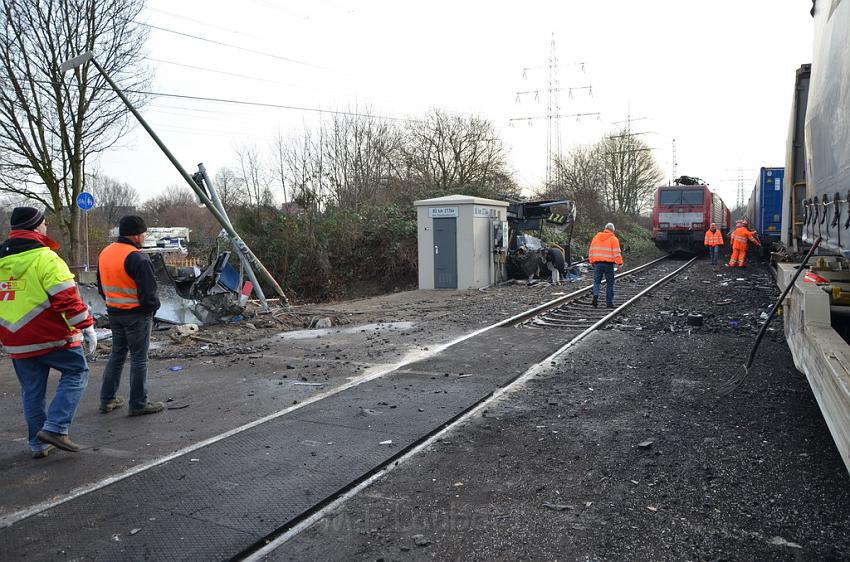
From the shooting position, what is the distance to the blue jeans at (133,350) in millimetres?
5816

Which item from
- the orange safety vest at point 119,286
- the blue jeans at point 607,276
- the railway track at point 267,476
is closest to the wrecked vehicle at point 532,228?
the blue jeans at point 607,276

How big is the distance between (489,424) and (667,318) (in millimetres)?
7107

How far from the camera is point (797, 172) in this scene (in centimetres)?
742

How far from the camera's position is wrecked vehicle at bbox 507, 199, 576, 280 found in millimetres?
18797

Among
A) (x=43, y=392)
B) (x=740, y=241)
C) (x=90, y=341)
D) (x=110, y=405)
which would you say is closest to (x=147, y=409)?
(x=110, y=405)

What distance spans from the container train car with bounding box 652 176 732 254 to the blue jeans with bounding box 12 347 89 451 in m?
29.0

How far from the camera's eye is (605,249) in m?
12.9

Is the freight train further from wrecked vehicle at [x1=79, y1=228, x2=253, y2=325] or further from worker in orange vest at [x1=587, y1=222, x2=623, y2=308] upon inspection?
wrecked vehicle at [x1=79, y1=228, x2=253, y2=325]

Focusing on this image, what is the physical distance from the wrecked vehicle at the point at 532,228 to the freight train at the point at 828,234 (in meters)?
12.0

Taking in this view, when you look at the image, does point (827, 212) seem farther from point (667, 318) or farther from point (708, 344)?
point (667, 318)

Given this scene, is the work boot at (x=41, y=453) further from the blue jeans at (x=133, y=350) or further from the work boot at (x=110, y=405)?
the work boot at (x=110, y=405)

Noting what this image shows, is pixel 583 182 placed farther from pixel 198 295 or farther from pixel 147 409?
pixel 147 409

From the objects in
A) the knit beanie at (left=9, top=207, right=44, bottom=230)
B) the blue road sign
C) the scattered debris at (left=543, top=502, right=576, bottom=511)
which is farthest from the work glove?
the blue road sign

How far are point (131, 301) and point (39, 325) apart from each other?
3.49 feet
